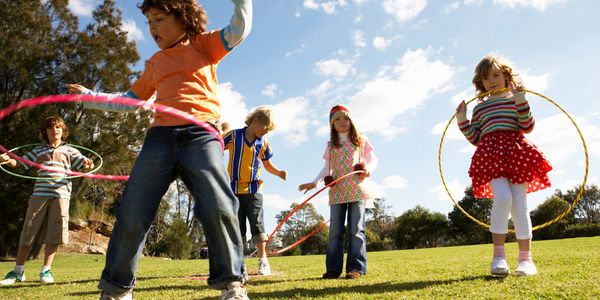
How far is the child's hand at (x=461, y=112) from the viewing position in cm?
468

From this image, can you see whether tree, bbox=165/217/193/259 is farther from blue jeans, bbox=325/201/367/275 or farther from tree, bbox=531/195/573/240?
blue jeans, bbox=325/201/367/275

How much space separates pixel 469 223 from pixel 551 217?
627 centimetres

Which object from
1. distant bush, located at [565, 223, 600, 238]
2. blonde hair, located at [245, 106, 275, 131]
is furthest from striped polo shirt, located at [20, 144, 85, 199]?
distant bush, located at [565, 223, 600, 238]

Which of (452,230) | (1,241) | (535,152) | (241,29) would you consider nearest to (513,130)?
(535,152)

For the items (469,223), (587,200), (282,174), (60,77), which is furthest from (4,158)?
(587,200)

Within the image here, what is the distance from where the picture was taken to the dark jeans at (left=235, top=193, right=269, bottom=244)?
239 inches

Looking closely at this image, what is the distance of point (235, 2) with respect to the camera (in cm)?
293

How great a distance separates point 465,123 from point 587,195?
186 feet

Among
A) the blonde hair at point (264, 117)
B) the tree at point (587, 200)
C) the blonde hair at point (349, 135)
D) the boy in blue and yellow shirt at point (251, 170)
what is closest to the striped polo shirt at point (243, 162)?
the boy in blue and yellow shirt at point (251, 170)

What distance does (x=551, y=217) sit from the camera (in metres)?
35.5

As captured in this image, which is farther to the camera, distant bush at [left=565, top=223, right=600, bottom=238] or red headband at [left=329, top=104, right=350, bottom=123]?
distant bush at [left=565, top=223, right=600, bottom=238]

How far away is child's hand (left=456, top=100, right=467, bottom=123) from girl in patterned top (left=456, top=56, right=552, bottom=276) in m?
0.16

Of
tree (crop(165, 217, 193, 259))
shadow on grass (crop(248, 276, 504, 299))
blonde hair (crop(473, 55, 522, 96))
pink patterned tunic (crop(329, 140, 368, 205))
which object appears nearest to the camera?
shadow on grass (crop(248, 276, 504, 299))

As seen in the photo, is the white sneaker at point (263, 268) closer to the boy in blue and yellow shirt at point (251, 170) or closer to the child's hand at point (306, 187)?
the boy in blue and yellow shirt at point (251, 170)
